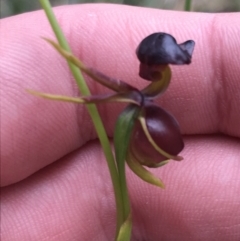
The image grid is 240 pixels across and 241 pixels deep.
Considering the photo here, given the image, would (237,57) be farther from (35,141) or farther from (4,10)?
(4,10)

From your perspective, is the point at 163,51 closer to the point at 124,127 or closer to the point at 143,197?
the point at 124,127

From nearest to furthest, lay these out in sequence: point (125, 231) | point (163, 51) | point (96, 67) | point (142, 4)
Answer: point (163, 51), point (125, 231), point (96, 67), point (142, 4)

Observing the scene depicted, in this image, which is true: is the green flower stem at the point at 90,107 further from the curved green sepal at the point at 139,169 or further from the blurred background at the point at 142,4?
the blurred background at the point at 142,4

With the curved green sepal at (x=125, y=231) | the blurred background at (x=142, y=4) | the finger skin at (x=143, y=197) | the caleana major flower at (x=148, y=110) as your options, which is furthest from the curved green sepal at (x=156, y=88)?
the blurred background at (x=142, y=4)

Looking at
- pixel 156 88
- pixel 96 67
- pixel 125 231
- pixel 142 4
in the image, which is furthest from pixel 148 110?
pixel 142 4

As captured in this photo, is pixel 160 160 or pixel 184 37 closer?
pixel 160 160

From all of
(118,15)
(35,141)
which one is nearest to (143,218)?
(35,141)

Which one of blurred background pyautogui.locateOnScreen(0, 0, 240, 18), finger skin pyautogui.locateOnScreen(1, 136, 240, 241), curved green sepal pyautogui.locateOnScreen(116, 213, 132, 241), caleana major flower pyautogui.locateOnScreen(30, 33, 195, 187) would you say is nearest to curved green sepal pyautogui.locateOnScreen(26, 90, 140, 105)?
caleana major flower pyautogui.locateOnScreen(30, 33, 195, 187)
